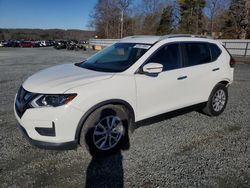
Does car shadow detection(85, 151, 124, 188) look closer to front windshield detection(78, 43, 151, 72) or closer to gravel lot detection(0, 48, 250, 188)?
gravel lot detection(0, 48, 250, 188)

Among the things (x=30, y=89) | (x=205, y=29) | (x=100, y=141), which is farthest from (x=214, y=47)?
(x=205, y=29)

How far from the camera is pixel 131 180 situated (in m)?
→ 3.04

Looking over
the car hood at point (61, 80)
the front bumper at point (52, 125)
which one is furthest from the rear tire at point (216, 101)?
the front bumper at point (52, 125)

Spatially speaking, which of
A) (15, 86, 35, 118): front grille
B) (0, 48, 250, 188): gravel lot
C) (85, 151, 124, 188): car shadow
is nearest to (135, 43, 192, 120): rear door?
(0, 48, 250, 188): gravel lot

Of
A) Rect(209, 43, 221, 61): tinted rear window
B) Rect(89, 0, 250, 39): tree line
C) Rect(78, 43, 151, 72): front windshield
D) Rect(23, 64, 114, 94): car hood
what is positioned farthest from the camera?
Rect(89, 0, 250, 39): tree line

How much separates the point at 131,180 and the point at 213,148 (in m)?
1.60

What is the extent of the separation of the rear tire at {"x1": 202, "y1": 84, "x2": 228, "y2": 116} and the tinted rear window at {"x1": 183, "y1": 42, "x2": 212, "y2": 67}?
2.31 feet

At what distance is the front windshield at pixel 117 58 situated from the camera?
3908 mm

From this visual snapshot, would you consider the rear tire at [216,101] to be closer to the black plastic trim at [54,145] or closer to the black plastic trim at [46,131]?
the black plastic trim at [54,145]

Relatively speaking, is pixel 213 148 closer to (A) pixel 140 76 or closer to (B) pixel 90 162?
(A) pixel 140 76

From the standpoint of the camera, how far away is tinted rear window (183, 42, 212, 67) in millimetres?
4500

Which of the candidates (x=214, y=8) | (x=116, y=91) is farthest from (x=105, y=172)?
(x=214, y=8)

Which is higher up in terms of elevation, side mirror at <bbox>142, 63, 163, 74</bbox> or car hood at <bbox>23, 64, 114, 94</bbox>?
side mirror at <bbox>142, 63, 163, 74</bbox>

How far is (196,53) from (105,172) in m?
2.86
